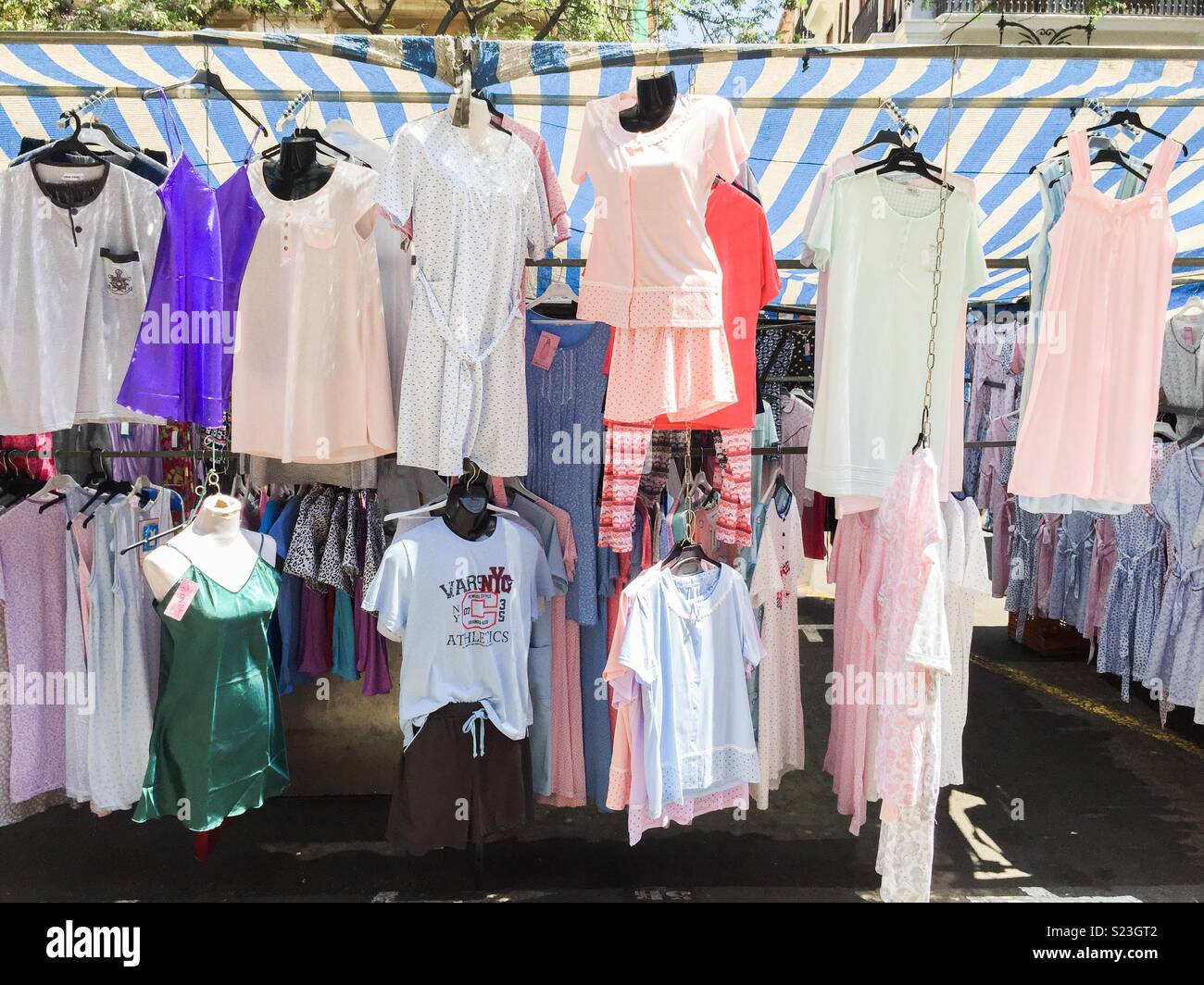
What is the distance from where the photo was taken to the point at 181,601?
121 inches

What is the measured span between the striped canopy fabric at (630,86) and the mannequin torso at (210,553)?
4.97 ft

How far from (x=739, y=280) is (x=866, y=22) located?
23350 mm

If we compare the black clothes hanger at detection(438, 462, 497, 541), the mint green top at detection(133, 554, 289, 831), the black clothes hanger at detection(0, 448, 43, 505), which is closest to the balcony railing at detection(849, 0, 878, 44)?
the black clothes hanger at detection(438, 462, 497, 541)

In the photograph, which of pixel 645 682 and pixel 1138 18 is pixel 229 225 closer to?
pixel 645 682

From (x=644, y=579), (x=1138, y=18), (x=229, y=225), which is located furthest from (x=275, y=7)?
(x=1138, y=18)

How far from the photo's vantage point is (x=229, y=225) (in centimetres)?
330

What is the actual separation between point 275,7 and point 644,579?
31.8 ft

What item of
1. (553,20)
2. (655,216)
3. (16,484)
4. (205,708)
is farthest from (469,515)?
(553,20)

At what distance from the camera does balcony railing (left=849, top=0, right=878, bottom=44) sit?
21.8 metres

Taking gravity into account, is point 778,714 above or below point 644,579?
below

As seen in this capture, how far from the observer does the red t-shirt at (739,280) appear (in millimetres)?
3309

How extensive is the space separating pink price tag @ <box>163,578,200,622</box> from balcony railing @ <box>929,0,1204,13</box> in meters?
19.3

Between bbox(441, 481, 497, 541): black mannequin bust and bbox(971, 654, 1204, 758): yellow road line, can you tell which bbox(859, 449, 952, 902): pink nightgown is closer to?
bbox(441, 481, 497, 541): black mannequin bust

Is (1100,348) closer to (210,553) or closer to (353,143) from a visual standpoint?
(353,143)
